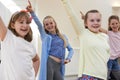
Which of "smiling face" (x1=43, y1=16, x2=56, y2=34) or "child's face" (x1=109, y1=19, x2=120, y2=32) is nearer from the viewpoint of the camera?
"smiling face" (x1=43, y1=16, x2=56, y2=34)

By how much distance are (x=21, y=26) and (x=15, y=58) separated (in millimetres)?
228

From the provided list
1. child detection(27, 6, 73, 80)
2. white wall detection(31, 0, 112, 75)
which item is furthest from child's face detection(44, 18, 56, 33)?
white wall detection(31, 0, 112, 75)

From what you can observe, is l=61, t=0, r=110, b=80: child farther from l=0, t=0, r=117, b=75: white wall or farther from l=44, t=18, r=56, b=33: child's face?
l=0, t=0, r=117, b=75: white wall

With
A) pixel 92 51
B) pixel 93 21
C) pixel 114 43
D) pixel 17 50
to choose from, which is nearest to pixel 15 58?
pixel 17 50

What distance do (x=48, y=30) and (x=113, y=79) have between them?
0.97 meters

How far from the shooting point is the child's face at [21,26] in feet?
5.99

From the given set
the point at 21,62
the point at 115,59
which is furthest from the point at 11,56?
the point at 115,59

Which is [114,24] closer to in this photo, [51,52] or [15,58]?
[51,52]

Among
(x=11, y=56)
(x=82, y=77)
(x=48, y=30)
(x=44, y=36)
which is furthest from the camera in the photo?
(x=48, y=30)

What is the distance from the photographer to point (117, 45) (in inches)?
126

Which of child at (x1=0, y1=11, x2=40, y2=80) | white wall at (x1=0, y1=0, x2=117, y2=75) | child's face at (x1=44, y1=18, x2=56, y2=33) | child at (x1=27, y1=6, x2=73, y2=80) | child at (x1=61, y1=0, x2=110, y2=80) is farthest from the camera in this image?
white wall at (x1=0, y1=0, x2=117, y2=75)

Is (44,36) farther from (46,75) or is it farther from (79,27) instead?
(79,27)

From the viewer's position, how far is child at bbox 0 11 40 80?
69.4 inches

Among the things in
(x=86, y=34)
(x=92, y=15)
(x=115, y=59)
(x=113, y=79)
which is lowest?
(x=113, y=79)
